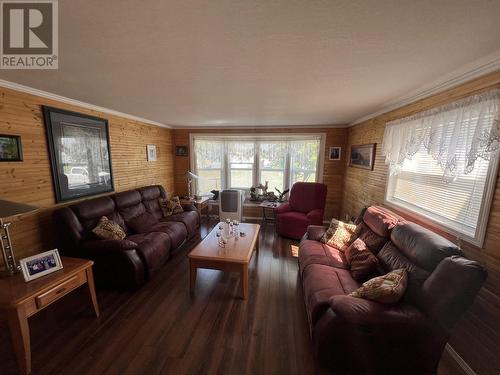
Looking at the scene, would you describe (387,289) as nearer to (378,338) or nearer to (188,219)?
(378,338)

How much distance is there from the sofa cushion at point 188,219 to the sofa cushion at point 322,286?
2.21 meters

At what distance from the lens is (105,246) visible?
2.21 meters

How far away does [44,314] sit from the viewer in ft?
6.30

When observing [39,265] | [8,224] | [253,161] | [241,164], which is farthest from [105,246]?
[253,161]

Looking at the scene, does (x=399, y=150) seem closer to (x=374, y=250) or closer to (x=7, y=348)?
(x=374, y=250)

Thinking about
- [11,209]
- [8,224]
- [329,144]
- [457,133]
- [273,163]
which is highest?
[329,144]

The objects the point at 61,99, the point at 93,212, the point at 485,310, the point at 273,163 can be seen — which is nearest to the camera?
the point at 485,310

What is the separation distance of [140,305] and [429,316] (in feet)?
8.40

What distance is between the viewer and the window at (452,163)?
148cm

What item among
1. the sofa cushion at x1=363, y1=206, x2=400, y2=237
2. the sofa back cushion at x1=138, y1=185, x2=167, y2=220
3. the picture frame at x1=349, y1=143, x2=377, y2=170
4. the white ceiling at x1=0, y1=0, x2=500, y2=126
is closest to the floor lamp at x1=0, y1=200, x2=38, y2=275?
the white ceiling at x1=0, y1=0, x2=500, y2=126

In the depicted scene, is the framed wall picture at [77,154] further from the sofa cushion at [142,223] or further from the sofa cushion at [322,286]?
the sofa cushion at [322,286]

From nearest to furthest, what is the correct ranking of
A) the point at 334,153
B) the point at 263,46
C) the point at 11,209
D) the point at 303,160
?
1. the point at 263,46
2. the point at 11,209
3. the point at 334,153
4. the point at 303,160

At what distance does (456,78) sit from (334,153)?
2776mm

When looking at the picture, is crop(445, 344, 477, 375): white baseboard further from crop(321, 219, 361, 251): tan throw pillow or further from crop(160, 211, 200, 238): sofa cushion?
crop(160, 211, 200, 238): sofa cushion
